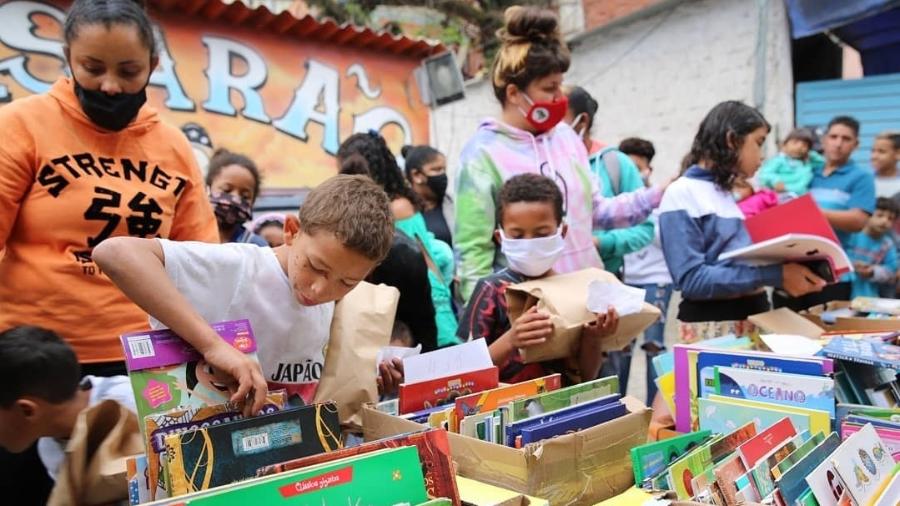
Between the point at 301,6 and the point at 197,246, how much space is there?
11614mm

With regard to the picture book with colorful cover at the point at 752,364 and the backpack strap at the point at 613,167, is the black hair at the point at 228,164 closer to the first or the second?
the backpack strap at the point at 613,167

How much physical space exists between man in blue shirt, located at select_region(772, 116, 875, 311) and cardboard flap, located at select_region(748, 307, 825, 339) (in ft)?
5.62

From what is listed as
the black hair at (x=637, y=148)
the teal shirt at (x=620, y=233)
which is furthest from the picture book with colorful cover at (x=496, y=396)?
the black hair at (x=637, y=148)

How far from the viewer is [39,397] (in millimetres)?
1607

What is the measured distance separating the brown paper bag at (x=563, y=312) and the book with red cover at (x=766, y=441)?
64cm

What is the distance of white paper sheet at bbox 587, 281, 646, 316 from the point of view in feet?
7.06

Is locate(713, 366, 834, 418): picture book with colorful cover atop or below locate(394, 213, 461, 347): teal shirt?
below

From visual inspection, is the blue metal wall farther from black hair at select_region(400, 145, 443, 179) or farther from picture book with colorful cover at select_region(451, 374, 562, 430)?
picture book with colorful cover at select_region(451, 374, 562, 430)

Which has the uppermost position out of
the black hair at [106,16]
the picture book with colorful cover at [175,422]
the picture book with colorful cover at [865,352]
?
the black hair at [106,16]

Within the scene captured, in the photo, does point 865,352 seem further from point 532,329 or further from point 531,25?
point 531,25

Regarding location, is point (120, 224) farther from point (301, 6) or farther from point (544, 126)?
point (301, 6)

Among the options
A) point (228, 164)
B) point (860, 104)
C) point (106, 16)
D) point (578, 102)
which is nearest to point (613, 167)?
point (578, 102)

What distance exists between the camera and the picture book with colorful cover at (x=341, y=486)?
104cm

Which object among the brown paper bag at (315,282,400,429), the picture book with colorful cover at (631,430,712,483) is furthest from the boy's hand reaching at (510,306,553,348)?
the picture book with colorful cover at (631,430,712,483)
